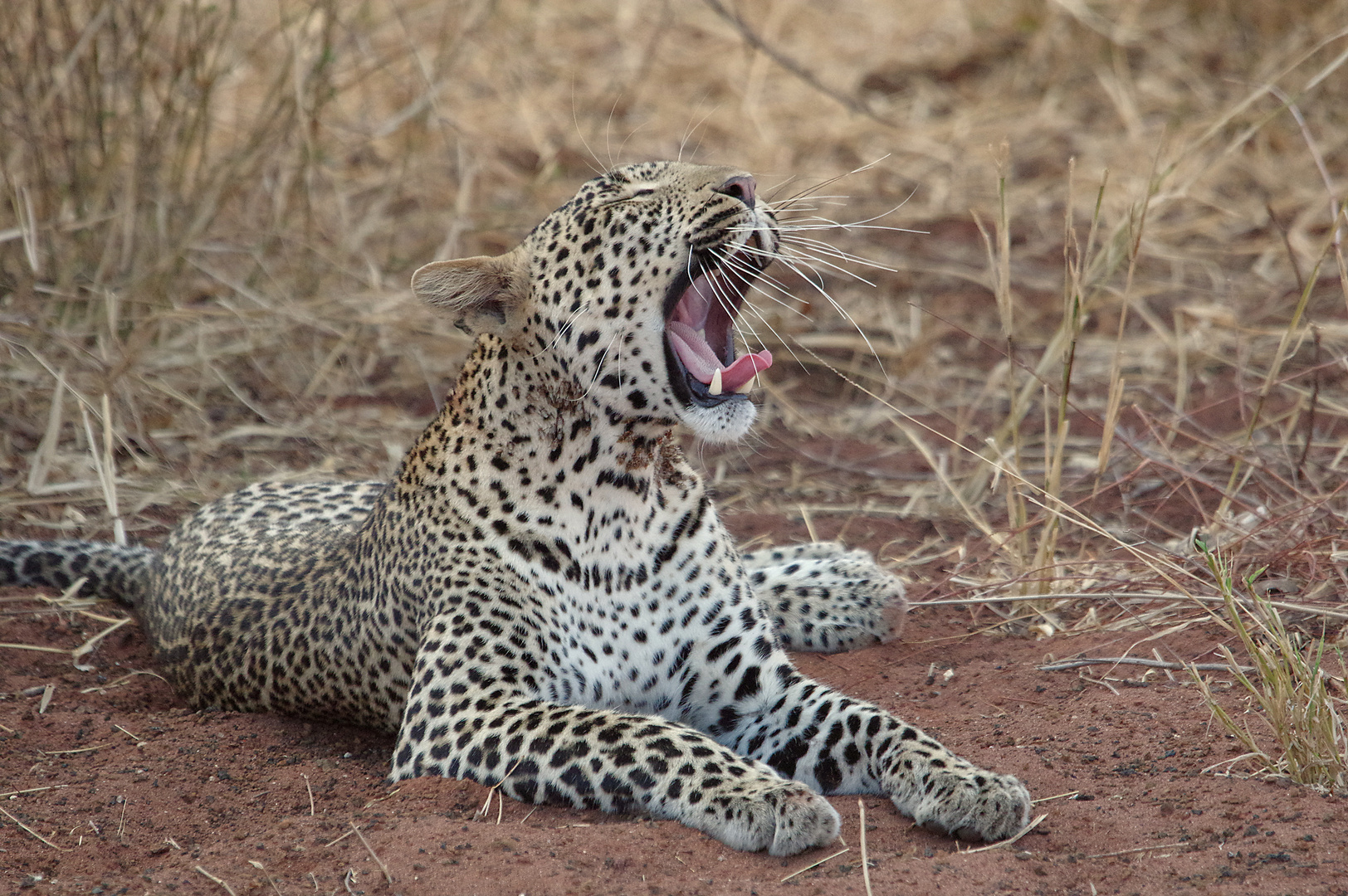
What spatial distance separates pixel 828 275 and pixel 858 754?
6.73 meters

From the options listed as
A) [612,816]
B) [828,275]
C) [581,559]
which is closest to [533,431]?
[581,559]

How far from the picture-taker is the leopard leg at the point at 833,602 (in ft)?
18.2

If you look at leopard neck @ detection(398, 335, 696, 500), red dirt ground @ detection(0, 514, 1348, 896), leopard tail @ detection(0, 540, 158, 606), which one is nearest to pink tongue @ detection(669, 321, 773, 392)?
leopard neck @ detection(398, 335, 696, 500)

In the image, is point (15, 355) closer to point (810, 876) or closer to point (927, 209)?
point (810, 876)

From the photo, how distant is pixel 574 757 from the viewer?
391cm

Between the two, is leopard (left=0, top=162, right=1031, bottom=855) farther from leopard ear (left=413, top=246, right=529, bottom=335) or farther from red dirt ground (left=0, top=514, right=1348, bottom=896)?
red dirt ground (left=0, top=514, right=1348, bottom=896)

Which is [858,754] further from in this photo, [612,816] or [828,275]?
[828,275]

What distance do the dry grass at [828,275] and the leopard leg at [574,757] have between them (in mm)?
1289

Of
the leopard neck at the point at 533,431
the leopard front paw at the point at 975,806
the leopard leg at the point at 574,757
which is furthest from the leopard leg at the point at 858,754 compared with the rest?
the leopard neck at the point at 533,431

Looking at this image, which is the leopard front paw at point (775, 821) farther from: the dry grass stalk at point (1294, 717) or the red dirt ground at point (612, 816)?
the dry grass stalk at point (1294, 717)

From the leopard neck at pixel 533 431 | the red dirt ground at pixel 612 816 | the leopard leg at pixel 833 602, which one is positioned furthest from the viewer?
the leopard leg at pixel 833 602

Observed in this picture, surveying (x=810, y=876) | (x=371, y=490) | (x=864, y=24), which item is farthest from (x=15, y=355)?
(x=864, y=24)

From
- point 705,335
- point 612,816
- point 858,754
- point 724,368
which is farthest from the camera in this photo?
point 705,335

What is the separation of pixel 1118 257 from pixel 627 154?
709 centimetres
